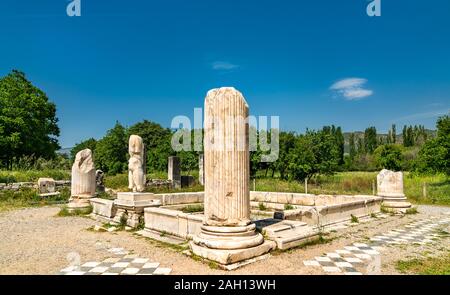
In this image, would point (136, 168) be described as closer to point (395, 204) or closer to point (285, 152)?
point (395, 204)

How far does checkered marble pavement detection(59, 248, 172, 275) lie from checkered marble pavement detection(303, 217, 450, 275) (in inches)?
100

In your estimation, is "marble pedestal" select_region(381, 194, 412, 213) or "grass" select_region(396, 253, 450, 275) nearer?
"grass" select_region(396, 253, 450, 275)

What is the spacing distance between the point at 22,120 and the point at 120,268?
2889 centimetres

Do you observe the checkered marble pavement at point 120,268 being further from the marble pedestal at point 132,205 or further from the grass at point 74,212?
the grass at point 74,212

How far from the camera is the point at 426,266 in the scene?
5.53 m

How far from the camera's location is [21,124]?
28.9m

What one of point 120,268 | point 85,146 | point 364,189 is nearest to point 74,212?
point 120,268

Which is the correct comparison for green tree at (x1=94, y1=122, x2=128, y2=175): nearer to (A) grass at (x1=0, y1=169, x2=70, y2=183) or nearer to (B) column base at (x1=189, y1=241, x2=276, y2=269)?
(A) grass at (x1=0, y1=169, x2=70, y2=183)

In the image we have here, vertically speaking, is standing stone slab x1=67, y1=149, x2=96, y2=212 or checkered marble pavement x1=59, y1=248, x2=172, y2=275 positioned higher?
standing stone slab x1=67, y1=149, x2=96, y2=212

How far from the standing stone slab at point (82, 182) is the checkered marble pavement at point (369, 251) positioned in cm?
967

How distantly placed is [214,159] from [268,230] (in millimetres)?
1947

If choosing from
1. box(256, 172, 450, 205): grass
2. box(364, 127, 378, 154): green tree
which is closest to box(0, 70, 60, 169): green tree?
box(256, 172, 450, 205): grass

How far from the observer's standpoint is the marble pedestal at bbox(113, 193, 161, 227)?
916 centimetres

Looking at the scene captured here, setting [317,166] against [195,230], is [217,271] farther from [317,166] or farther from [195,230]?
[317,166]
